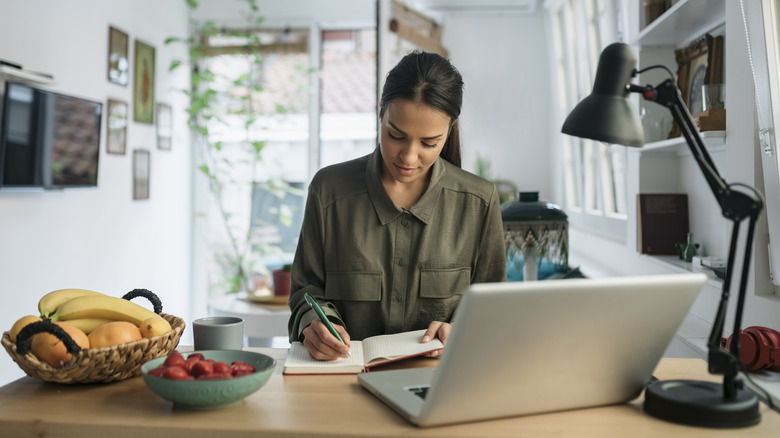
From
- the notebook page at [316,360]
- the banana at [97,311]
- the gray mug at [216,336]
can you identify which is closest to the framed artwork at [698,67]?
the notebook page at [316,360]

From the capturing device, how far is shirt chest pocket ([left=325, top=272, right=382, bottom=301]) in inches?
66.4

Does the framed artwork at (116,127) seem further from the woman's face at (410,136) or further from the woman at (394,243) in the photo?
the woman's face at (410,136)

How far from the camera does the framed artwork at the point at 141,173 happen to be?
4.43 metres

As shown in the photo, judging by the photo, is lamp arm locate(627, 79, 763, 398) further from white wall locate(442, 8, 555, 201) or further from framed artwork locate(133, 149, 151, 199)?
white wall locate(442, 8, 555, 201)

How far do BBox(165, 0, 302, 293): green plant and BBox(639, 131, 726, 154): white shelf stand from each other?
10.1 feet

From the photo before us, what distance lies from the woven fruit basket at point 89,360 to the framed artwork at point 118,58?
10.6 feet

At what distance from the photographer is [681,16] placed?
2.18 meters

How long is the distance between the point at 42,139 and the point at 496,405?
9.76ft

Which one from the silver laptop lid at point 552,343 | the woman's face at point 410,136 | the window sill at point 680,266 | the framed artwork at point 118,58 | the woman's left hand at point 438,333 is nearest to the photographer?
the silver laptop lid at point 552,343

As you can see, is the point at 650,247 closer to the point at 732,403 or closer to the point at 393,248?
the point at 393,248

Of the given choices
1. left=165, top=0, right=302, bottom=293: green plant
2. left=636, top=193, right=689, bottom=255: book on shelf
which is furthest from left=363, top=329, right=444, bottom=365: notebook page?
left=165, top=0, right=302, bottom=293: green plant

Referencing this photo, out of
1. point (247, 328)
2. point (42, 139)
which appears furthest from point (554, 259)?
point (42, 139)

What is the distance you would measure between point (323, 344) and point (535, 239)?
138 centimetres

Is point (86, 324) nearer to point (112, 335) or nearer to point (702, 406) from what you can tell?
point (112, 335)
